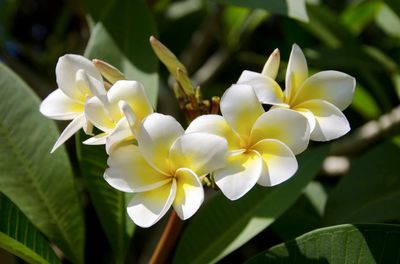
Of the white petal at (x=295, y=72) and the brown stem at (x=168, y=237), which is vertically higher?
the white petal at (x=295, y=72)

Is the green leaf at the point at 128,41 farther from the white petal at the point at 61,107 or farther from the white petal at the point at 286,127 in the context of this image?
the white petal at the point at 286,127

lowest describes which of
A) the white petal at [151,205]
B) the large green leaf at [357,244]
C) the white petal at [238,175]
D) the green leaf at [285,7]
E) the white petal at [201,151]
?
the large green leaf at [357,244]

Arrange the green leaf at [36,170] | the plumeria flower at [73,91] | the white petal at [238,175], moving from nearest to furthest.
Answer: the white petal at [238,175], the plumeria flower at [73,91], the green leaf at [36,170]

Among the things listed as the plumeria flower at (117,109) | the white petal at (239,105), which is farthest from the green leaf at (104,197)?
the white petal at (239,105)

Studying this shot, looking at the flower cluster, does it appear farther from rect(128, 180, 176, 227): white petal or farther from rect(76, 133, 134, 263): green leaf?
rect(76, 133, 134, 263): green leaf

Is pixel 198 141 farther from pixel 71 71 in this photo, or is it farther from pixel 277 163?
pixel 71 71

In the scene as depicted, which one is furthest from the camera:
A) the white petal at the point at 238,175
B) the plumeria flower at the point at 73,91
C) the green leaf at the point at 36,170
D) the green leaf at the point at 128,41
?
the green leaf at the point at 128,41

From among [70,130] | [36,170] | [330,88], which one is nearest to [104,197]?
[36,170]
